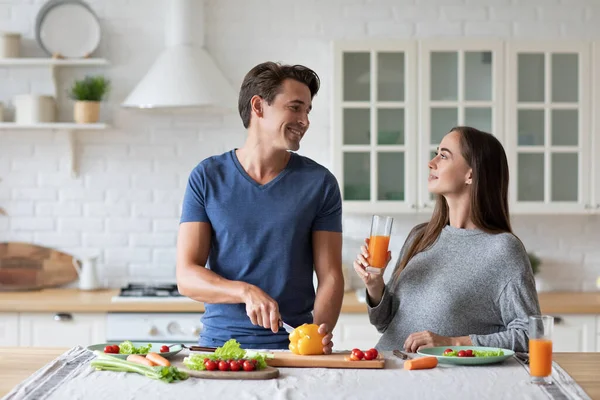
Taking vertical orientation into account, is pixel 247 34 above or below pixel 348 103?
above

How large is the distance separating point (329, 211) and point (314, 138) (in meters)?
2.10

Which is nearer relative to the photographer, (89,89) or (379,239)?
(379,239)

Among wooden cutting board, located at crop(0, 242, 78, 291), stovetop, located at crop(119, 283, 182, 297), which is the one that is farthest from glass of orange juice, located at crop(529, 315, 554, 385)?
wooden cutting board, located at crop(0, 242, 78, 291)

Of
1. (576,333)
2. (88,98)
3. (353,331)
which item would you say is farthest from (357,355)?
(88,98)

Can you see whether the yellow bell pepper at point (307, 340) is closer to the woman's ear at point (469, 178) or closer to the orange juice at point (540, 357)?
the orange juice at point (540, 357)

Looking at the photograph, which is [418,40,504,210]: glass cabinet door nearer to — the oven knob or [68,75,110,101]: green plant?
the oven knob

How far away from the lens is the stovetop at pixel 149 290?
4.36 metres

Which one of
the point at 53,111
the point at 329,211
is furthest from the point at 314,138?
the point at 329,211

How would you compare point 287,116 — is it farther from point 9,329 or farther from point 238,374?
point 9,329

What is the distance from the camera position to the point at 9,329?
4.26 m

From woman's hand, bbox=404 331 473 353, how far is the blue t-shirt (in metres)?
0.37

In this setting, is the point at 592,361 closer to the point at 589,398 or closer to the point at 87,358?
the point at 589,398

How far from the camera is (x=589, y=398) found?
205 cm

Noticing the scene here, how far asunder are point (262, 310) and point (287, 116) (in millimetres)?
633
